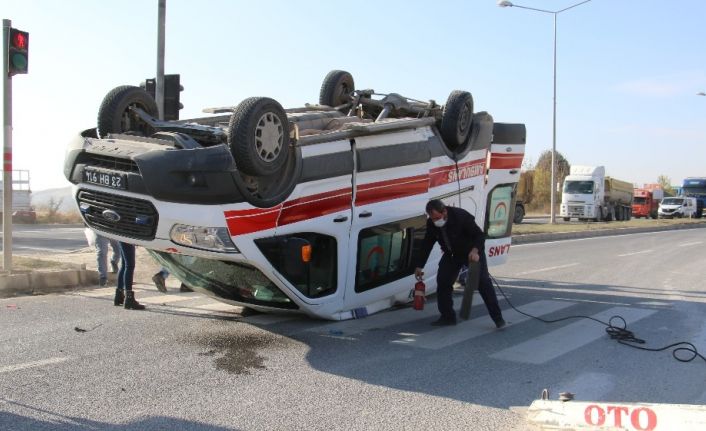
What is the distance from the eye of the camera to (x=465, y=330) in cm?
706

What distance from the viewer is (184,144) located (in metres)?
5.46

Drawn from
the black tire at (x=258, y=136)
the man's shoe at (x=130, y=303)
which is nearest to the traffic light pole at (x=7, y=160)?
the man's shoe at (x=130, y=303)

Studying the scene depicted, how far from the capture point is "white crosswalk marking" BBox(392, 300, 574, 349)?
254 inches

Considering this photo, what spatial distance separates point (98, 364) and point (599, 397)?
3895 mm

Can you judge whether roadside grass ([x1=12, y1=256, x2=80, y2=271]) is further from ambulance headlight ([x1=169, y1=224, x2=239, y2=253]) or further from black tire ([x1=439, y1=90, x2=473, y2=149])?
black tire ([x1=439, y1=90, x2=473, y2=149])

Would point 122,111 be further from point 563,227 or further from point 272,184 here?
point 563,227

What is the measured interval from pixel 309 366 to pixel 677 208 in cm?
5034

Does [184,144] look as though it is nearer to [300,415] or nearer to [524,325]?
[300,415]

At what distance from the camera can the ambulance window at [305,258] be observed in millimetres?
5957

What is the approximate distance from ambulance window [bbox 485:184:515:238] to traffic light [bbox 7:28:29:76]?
6.90 m

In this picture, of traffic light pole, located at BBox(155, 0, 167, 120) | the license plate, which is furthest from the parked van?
the license plate

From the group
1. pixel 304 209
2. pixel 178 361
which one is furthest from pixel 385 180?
pixel 178 361

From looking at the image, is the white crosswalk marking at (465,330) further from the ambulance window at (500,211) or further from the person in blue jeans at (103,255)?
the person in blue jeans at (103,255)

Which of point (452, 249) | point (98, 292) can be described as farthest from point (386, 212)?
point (98, 292)
